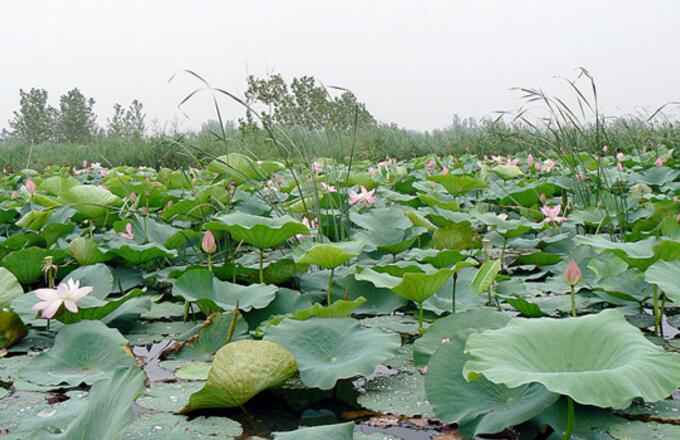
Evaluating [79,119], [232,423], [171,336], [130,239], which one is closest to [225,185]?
[130,239]

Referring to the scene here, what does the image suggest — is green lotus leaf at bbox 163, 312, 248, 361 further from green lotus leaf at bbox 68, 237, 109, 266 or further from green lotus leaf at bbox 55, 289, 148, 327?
green lotus leaf at bbox 68, 237, 109, 266

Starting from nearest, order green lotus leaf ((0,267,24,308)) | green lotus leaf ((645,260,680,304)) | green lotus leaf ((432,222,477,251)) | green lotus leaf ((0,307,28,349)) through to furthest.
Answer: green lotus leaf ((645,260,680,304))
green lotus leaf ((0,307,28,349))
green lotus leaf ((0,267,24,308))
green lotus leaf ((432,222,477,251))

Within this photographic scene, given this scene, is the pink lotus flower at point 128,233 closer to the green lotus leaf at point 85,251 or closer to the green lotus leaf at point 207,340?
the green lotus leaf at point 85,251

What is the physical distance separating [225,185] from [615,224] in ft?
6.11

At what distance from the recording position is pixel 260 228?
5.59 ft

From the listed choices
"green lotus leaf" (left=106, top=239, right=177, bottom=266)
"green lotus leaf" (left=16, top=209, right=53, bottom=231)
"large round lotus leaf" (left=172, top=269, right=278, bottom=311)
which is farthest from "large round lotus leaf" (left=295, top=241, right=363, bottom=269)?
"green lotus leaf" (left=16, top=209, right=53, bottom=231)

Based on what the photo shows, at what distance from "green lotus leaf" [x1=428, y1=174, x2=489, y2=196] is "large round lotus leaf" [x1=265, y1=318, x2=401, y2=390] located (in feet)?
5.72

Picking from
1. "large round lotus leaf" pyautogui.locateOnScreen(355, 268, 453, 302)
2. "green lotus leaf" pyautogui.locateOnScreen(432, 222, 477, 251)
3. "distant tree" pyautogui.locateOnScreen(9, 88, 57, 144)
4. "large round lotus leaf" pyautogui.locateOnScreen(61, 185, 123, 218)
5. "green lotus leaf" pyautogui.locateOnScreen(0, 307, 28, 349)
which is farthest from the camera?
"distant tree" pyautogui.locateOnScreen(9, 88, 57, 144)

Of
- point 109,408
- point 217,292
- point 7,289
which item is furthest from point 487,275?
point 7,289

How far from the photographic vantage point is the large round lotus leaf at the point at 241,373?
3.53ft

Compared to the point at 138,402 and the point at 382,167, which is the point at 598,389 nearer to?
the point at 138,402

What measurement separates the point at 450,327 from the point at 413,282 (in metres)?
0.13

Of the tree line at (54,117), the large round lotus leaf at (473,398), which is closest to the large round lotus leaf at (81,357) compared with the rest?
the large round lotus leaf at (473,398)

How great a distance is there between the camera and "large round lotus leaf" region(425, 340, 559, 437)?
966mm
